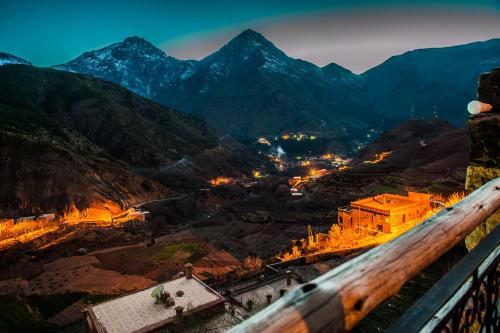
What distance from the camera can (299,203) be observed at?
65688 millimetres

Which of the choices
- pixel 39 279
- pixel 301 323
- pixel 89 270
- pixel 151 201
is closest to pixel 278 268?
pixel 89 270

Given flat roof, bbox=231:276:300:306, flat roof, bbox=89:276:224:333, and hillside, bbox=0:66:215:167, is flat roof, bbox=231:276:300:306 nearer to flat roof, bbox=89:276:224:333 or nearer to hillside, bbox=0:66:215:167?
flat roof, bbox=89:276:224:333

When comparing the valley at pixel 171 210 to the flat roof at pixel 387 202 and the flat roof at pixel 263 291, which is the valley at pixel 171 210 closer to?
the flat roof at pixel 263 291

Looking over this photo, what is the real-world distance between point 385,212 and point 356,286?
130 ft

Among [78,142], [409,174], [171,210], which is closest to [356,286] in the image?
[171,210]

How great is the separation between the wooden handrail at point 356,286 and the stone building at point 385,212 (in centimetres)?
3843

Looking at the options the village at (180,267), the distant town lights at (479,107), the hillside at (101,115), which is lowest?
the village at (180,267)

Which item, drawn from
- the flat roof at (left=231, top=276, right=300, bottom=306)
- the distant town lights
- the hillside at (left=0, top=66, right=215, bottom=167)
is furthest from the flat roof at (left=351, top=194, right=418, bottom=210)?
the hillside at (left=0, top=66, right=215, bottom=167)

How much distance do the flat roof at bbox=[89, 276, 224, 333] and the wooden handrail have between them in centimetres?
2157

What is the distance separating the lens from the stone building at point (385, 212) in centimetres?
3850

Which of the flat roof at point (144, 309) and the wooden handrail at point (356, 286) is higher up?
the wooden handrail at point (356, 286)

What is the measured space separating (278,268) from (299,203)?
33.1 metres

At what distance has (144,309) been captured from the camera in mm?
23406

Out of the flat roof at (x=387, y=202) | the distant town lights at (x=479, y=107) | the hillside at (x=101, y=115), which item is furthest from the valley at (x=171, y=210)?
the hillside at (x=101, y=115)
